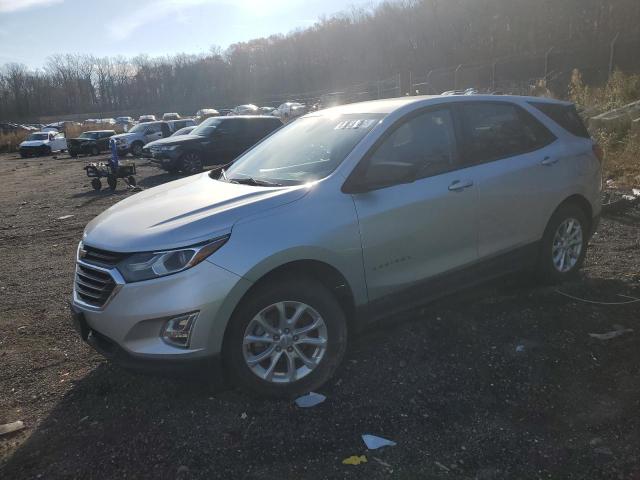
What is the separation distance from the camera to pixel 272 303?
10.4ft

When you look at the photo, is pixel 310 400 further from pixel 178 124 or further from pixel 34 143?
pixel 34 143

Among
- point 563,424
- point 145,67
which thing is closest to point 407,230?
point 563,424

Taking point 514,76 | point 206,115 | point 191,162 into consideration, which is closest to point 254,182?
point 191,162

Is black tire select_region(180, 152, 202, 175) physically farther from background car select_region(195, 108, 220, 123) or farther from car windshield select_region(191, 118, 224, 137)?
background car select_region(195, 108, 220, 123)

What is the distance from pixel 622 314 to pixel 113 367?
4.03 meters

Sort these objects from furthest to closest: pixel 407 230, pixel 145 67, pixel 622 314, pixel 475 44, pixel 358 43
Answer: pixel 145 67 < pixel 358 43 < pixel 475 44 < pixel 622 314 < pixel 407 230

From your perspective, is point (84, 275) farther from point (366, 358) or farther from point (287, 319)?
point (366, 358)

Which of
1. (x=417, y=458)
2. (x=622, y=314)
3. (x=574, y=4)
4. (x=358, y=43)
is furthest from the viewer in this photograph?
(x=358, y=43)

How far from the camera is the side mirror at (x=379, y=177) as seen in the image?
3.50m

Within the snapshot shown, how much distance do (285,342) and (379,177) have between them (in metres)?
1.25

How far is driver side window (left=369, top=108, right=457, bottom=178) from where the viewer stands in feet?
12.5

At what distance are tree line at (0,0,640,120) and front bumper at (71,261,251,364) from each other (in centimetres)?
6360

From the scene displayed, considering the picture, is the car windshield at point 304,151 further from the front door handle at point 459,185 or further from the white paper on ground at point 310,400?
the white paper on ground at point 310,400

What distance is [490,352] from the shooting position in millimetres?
3811
